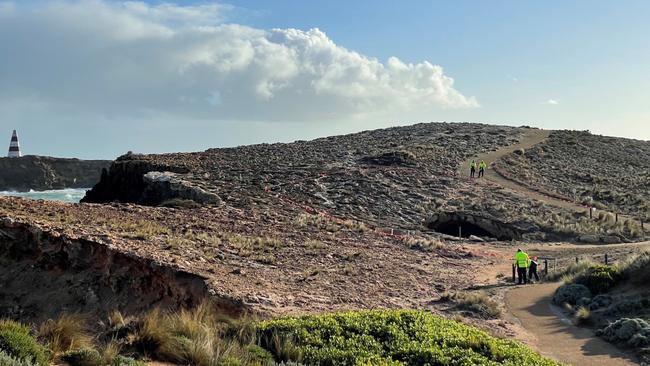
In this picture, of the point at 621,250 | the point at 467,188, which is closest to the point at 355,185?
the point at 467,188

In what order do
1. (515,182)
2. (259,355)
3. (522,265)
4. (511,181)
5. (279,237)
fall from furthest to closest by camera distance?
(511,181) → (515,182) → (279,237) → (522,265) → (259,355)

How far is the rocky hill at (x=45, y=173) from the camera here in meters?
81.0

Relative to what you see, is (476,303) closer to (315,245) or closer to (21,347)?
(315,245)

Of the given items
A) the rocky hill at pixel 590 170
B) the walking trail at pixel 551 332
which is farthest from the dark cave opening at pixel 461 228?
the rocky hill at pixel 590 170

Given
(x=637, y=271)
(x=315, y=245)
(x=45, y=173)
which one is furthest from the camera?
(x=45, y=173)

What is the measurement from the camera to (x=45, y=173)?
8294 centimetres

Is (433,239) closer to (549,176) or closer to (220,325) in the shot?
(220,325)

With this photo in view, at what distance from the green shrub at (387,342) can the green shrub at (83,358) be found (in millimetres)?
2532

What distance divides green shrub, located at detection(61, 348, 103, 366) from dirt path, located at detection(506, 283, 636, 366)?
9.00 meters

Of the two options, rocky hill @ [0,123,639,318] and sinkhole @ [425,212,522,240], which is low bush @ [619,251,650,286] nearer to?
rocky hill @ [0,123,639,318]

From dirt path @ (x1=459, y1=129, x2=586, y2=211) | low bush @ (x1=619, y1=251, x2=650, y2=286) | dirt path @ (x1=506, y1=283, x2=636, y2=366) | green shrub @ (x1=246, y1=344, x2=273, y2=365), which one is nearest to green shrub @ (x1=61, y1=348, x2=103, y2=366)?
green shrub @ (x1=246, y1=344, x2=273, y2=365)

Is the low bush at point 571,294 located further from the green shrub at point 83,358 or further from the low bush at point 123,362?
the green shrub at point 83,358

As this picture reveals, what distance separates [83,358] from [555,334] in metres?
10.8

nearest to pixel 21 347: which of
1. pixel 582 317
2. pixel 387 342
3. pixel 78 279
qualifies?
pixel 387 342
